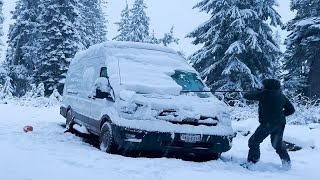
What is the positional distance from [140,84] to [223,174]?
2.20 meters

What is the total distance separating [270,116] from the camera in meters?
6.59

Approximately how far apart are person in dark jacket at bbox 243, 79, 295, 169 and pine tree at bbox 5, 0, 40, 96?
3081 centimetres

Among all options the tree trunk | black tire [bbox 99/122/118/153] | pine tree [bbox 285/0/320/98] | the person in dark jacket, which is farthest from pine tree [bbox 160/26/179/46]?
the person in dark jacket

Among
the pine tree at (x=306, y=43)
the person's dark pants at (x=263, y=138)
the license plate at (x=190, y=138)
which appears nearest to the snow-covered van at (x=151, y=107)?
the license plate at (x=190, y=138)

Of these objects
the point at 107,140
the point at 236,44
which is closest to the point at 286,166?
the point at 107,140

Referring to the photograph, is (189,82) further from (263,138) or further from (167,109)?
(263,138)

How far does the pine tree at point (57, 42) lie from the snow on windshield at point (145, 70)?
20510mm

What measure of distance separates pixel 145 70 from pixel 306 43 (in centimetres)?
1215

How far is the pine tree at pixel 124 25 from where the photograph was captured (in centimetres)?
4247

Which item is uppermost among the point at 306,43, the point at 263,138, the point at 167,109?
the point at 306,43

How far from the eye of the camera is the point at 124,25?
4353 centimetres

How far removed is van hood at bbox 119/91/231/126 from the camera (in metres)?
6.58

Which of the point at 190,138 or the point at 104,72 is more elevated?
the point at 104,72

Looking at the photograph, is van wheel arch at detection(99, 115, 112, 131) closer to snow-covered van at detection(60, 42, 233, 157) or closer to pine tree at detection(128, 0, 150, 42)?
snow-covered van at detection(60, 42, 233, 157)
